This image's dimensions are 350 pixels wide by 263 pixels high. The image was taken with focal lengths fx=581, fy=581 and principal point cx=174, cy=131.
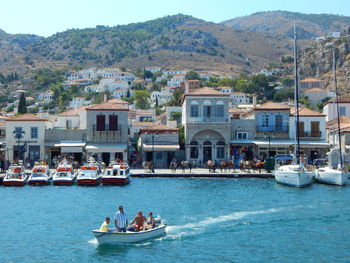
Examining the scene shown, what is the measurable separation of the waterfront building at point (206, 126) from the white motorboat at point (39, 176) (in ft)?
64.2

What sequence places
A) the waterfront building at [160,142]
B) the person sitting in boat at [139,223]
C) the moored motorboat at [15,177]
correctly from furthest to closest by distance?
the waterfront building at [160,142]
the moored motorboat at [15,177]
the person sitting in boat at [139,223]

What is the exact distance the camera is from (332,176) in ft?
169

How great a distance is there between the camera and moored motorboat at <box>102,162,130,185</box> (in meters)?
51.7

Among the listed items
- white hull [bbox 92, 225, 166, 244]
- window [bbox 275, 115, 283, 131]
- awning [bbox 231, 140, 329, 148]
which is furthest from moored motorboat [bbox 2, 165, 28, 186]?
window [bbox 275, 115, 283, 131]

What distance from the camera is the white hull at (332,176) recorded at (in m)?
51.2

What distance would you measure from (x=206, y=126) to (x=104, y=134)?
1198cm

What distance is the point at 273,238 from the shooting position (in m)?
30.3

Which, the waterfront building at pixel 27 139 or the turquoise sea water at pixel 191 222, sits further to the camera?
the waterfront building at pixel 27 139

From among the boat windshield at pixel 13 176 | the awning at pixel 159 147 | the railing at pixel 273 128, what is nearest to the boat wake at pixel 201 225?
the boat windshield at pixel 13 176

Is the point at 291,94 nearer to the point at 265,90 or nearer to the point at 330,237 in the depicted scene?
the point at 265,90

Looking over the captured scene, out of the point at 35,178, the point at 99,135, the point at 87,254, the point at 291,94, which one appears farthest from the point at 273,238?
the point at 291,94

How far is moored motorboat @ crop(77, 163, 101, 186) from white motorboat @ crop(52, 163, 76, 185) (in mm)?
899

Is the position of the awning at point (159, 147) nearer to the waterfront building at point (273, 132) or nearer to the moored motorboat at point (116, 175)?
the waterfront building at point (273, 132)

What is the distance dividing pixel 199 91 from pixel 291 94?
287 ft
